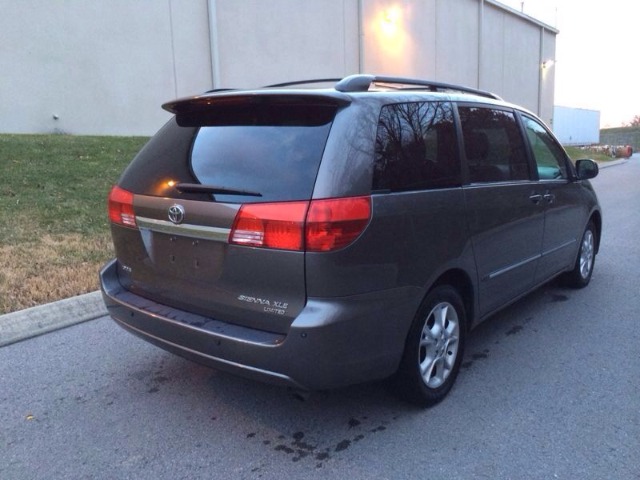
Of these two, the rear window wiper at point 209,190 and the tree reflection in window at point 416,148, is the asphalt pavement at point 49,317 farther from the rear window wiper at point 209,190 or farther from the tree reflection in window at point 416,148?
the tree reflection in window at point 416,148

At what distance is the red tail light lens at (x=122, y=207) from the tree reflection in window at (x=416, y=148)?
4.68 ft

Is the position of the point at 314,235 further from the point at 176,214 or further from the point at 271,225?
the point at 176,214

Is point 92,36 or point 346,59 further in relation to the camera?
point 346,59

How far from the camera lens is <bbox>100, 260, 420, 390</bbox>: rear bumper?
262 cm

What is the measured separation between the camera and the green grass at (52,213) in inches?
202

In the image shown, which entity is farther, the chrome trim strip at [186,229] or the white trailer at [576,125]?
the white trailer at [576,125]

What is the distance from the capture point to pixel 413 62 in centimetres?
2286

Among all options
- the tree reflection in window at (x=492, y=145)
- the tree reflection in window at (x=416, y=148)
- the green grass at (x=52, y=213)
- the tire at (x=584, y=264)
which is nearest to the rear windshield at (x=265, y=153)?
the tree reflection in window at (x=416, y=148)

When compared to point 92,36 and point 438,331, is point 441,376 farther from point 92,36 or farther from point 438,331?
point 92,36

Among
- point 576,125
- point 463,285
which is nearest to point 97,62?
point 463,285

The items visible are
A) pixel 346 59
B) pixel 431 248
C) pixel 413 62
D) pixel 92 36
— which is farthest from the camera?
pixel 413 62

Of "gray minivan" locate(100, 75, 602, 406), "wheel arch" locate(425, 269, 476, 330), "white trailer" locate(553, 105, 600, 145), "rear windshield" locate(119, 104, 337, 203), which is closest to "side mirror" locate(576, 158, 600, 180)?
"gray minivan" locate(100, 75, 602, 406)

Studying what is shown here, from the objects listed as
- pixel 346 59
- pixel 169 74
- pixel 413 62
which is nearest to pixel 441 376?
pixel 169 74

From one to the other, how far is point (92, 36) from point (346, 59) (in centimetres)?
Result: 892
